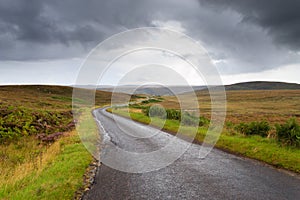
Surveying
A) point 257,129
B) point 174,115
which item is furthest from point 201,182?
point 174,115

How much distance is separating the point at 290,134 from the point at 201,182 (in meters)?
8.47

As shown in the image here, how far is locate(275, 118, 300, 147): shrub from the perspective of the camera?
578 inches

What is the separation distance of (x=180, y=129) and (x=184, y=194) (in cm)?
1768

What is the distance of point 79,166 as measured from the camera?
12078 millimetres

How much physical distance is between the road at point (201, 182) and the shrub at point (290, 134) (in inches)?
130

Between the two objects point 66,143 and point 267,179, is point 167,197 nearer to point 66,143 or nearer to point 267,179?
point 267,179

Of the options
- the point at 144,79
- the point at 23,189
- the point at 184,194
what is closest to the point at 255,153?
the point at 184,194

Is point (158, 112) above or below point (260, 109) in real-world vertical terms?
above

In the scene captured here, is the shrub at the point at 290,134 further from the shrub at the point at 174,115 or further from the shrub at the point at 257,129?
the shrub at the point at 174,115

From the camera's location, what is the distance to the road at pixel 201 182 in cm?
834

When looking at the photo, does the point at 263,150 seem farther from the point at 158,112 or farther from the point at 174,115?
the point at 158,112

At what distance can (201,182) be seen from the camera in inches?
379

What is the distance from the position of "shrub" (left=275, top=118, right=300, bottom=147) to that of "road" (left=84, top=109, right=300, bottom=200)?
10.8ft

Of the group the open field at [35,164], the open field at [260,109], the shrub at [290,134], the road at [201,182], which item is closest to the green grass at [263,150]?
the shrub at [290,134]
